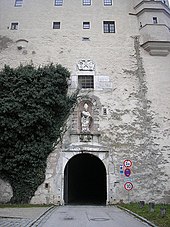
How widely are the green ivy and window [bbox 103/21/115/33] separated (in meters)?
6.19

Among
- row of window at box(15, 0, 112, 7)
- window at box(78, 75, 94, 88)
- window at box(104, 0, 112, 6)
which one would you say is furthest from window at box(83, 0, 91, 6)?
window at box(78, 75, 94, 88)

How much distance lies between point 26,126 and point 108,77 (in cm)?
645

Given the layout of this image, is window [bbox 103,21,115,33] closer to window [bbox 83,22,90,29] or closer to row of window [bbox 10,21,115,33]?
row of window [bbox 10,21,115,33]

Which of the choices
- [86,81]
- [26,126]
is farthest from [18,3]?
[26,126]

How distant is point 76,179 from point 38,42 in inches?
494

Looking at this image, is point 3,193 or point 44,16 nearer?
point 3,193

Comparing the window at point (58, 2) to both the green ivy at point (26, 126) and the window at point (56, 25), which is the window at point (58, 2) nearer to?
the window at point (56, 25)

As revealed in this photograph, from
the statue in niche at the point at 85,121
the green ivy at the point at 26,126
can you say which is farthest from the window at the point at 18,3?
the statue in niche at the point at 85,121

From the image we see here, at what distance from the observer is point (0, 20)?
61.7ft

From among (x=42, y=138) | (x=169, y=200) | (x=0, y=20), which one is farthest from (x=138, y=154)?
(x=0, y=20)

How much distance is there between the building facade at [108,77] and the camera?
14.8 meters

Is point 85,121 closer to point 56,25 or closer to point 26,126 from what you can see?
point 26,126

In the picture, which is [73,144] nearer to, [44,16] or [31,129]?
[31,129]

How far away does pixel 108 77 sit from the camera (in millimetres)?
17000
